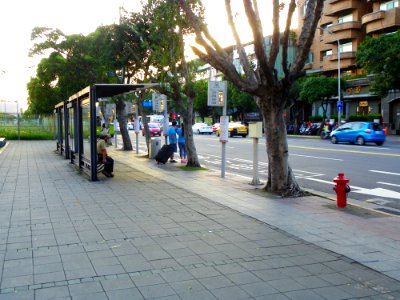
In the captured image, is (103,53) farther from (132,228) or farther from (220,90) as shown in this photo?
(132,228)

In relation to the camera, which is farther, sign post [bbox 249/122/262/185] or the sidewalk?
sign post [bbox 249/122/262/185]

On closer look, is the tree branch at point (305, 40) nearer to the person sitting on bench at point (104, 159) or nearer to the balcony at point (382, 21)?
the person sitting on bench at point (104, 159)

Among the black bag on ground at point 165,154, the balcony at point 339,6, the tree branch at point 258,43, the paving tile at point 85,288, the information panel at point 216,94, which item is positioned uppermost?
the balcony at point 339,6

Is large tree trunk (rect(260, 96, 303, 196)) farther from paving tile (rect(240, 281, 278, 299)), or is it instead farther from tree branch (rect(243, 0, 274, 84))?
paving tile (rect(240, 281, 278, 299))

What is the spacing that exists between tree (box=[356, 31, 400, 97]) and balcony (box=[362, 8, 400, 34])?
27.9ft

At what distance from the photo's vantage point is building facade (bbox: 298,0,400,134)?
41719 mm

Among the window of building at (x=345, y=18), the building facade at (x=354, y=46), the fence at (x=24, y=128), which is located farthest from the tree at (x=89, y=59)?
the window of building at (x=345, y=18)

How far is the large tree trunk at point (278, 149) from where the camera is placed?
32.3 feet

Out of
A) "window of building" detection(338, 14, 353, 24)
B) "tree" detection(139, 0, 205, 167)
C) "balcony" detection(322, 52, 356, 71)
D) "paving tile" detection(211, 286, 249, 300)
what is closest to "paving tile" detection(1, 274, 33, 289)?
"paving tile" detection(211, 286, 249, 300)

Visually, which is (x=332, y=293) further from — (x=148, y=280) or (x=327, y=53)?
(x=327, y=53)

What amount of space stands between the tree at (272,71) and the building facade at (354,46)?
111 ft

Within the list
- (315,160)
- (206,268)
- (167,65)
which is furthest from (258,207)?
(315,160)

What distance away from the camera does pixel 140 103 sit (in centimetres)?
2183

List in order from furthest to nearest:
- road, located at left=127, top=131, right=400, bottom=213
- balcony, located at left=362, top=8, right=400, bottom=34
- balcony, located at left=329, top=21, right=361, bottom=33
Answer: balcony, located at left=329, top=21, right=361, bottom=33 < balcony, located at left=362, top=8, right=400, bottom=34 < road, located at left=127, top=131, right=400, bottom=213
